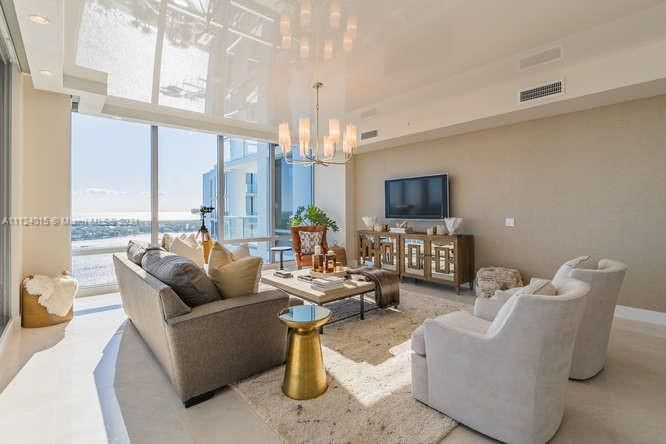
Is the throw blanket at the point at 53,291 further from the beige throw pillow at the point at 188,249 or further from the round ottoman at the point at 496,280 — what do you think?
the round ottoman at the point at 496,280

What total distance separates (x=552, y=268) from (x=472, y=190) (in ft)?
4.99

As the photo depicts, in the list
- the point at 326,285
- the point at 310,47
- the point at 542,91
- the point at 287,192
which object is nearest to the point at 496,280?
the point at 542,91

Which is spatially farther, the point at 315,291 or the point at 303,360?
the point at 315,291

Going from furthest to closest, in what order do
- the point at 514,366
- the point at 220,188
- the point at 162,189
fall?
the point at 220,188, the point at 162,189, the point at 514,366

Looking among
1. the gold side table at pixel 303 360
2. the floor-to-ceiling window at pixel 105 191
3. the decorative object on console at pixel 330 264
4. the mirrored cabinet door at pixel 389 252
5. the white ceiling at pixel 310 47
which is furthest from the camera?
the mirrored cabinet door at pixel 389 252

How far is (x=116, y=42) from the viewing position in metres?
3.00

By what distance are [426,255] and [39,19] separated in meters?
4.90

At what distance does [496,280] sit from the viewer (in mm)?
4242

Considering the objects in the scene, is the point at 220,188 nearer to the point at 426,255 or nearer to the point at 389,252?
the point at 389,252

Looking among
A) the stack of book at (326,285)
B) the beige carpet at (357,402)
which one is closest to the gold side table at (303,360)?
the beige carpet at (357,402)

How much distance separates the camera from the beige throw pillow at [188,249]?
14.0 feet

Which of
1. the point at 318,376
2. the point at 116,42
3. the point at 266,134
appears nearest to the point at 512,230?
the point at 318,376

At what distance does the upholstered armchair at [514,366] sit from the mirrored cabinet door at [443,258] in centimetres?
285

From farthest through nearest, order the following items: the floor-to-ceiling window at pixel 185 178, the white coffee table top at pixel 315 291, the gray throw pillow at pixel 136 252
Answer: the floor-to-ceiling window at pixel 185 178 → the white coffee table top at pixel 315 291 → the gray throw pillow at pixel 136 252
